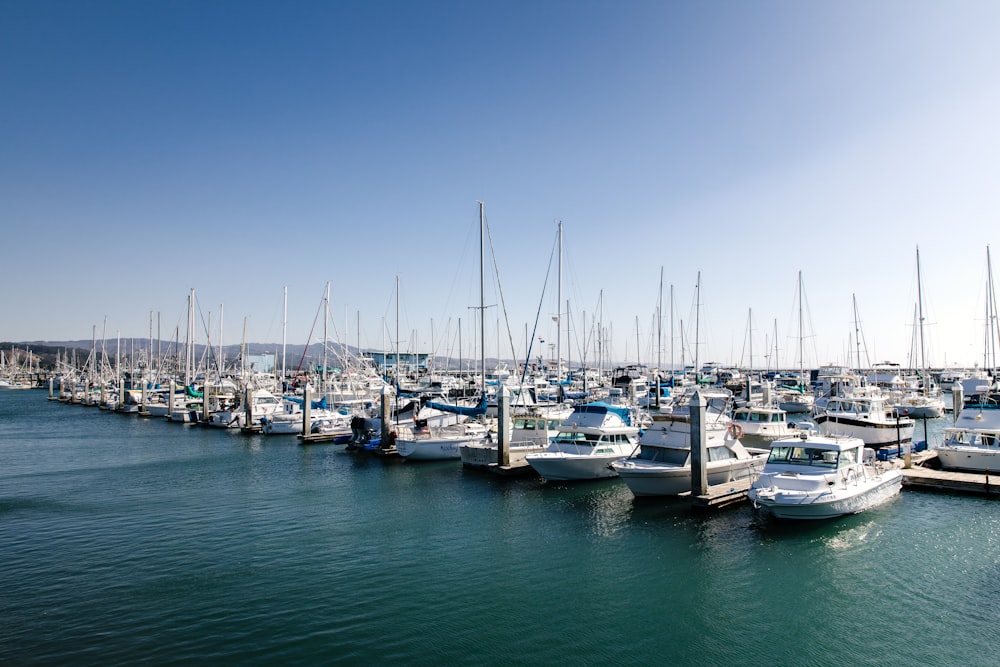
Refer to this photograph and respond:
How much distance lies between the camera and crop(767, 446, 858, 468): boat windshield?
25.2m

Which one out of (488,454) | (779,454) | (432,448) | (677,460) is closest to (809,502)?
(779,454)

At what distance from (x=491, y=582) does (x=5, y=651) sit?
1269 cm

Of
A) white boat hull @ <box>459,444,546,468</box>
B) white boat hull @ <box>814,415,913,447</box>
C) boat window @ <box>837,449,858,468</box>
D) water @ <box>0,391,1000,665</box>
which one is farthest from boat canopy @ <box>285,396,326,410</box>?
boat window @ <box>837,449,858,468</box>

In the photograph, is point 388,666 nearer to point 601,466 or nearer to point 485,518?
point 485,518

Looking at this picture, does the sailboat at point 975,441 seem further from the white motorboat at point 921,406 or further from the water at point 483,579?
the white motorboat at point 921,406

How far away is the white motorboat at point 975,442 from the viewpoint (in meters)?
30.4

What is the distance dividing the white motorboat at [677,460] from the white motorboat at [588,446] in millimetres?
2556

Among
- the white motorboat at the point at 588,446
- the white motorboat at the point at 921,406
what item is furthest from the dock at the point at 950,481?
the white motorboat at the point at 921,406

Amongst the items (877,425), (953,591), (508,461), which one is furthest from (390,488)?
(877,425)

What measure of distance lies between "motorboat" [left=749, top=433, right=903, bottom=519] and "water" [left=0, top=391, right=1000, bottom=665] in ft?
2.33

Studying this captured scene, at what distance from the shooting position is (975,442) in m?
32.1

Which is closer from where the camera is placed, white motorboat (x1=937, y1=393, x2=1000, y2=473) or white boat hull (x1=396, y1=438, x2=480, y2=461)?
white motorboat (x1=937, y1=393, x2=1000, y2=473)

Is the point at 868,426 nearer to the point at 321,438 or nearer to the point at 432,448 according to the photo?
the point at 432,448

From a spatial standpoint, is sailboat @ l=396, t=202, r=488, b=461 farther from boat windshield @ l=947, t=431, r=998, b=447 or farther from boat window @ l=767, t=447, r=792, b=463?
boat windshield @ l=947, t=431, r=998, b=447
